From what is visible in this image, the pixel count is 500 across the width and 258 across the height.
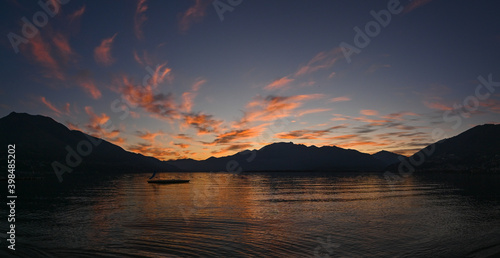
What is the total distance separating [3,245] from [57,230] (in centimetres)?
706

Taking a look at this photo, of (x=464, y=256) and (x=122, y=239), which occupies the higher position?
(x=122, y=239)

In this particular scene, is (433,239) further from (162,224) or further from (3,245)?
(3,245)

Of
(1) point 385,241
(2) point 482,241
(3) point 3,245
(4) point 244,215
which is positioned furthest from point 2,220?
(2) point 482,241

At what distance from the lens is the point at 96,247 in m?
24.2

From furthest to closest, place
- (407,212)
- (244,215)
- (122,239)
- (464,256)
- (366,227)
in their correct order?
1. (407,212)
2. (244,215)
3. (366,227)
4. (122,239)
5. (464,256)

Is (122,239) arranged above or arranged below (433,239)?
above

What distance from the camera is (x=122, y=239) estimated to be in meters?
26.9

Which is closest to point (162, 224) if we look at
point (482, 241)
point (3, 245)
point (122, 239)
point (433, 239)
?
point (122, 239)

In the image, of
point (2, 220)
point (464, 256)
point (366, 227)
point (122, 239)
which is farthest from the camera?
point (2, 220)

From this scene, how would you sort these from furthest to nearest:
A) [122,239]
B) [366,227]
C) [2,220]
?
[2,220] → [366,227] → [122,239]

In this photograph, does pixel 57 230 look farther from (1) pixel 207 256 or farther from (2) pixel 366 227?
(2) pixel 366 227

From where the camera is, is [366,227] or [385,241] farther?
[366,227]

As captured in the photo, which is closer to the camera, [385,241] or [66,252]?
[66,252]

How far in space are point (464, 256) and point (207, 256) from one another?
21.6 meters
